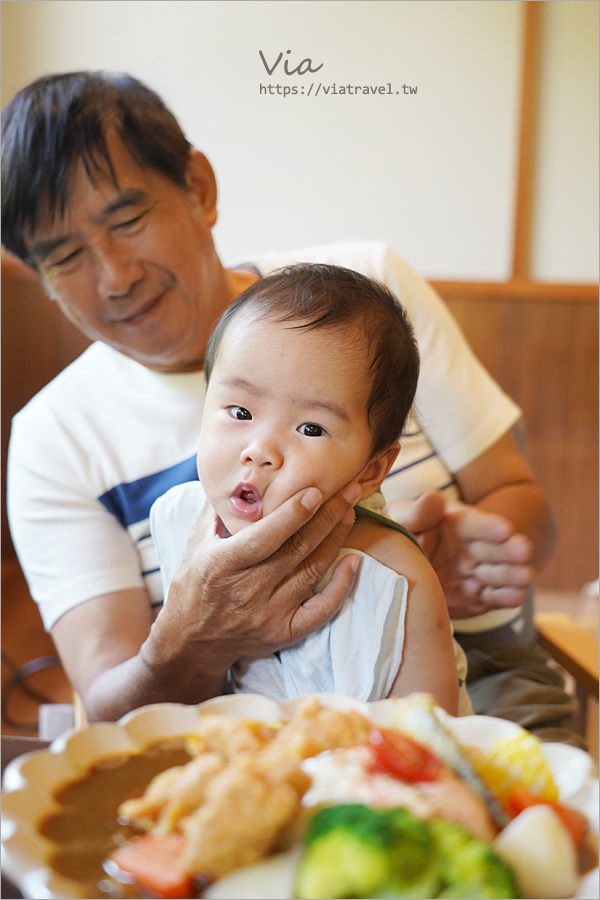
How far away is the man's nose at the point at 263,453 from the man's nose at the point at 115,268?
277 mm

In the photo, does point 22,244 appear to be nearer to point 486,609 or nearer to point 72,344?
point 72,344

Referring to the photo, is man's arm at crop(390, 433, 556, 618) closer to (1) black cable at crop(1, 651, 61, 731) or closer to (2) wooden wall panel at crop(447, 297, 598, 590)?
(1) black cable at crop(1, 651, 61, 731)

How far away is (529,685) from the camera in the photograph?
0.92m

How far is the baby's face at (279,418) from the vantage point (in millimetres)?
576

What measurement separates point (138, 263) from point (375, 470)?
0.32 metres

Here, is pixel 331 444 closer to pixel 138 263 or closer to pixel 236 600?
pixel 236 600

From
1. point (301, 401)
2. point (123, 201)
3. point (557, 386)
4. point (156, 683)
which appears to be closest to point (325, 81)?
point (123, 201)

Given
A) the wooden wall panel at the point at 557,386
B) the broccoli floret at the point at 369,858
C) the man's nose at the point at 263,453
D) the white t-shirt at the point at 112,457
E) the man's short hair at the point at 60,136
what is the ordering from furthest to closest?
the wooden wall panel at the point at 557,386, the white t-shirt at the point at 112,457, the man's short hair at the point at 60,136, the man's nose at the point at 263,453, the broccoli floret at the point at 369,858

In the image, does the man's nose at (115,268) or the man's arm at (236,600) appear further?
the man's nose at (115,268)

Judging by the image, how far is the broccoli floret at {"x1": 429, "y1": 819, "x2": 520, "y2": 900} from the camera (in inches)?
12.5

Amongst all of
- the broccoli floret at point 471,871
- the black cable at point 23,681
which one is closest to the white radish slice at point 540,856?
the broccoli floret at point 471,871

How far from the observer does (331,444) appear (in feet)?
1.95

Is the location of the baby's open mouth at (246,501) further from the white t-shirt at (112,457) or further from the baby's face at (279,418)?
the white t-shirt at (112,457)

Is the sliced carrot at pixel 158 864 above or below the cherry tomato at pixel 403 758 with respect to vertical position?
below
